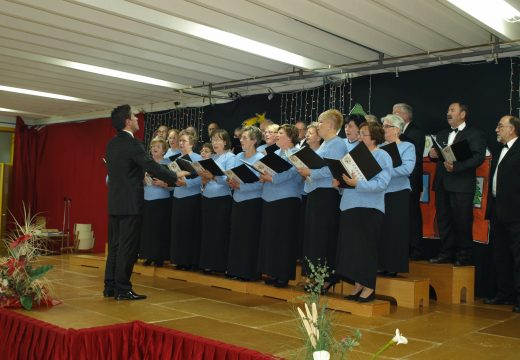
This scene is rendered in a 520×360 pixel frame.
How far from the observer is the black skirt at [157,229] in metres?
6.28

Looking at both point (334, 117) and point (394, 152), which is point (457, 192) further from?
point (334, 117)

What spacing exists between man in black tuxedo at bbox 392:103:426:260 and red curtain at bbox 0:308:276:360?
10.3 ft

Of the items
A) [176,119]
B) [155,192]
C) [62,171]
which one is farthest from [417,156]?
[62,171]

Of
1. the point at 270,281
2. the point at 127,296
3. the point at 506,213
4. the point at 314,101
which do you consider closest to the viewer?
the point at 127,296

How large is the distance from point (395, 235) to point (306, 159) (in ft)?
3.63

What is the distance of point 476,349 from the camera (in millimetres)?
3328

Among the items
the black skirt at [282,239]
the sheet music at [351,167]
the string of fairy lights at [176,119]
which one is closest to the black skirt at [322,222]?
the black skirt at [282,239]

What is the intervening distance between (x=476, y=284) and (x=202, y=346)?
3.54m

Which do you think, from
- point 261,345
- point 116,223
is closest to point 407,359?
point 261,345

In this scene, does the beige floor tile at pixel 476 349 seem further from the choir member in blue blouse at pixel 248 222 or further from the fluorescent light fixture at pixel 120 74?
the fluorescent light fixture at pixel 120 74

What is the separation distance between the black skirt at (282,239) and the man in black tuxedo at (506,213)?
5.69 feet

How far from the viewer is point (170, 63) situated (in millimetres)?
6484

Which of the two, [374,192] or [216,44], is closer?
[374,192]

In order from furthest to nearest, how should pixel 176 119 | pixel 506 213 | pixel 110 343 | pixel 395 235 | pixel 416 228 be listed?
pixel 176 119 → pixel 416 228 → pixel 395 235 → pixel 506 213 → pixel 110 343
